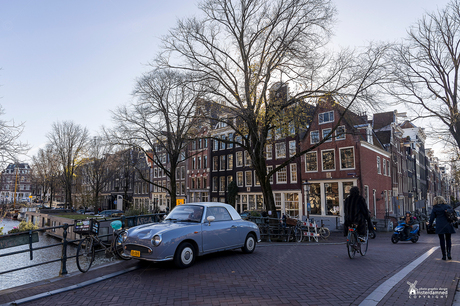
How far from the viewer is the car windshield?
27.2 feet

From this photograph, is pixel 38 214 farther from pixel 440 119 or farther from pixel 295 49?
pixel 440 119

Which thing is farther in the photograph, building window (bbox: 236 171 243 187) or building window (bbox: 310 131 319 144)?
building window (bbox: 236 171 243 187)

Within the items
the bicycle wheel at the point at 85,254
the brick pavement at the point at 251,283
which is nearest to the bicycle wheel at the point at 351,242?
the brick pavement at the point at 251,283

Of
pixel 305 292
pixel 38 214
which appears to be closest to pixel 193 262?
pixel 305 292

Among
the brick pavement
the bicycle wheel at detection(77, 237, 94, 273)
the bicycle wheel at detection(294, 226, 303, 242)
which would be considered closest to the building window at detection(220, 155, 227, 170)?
the bicycle wheel at detection(294, 226, 303, 242)

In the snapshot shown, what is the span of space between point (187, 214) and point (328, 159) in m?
26.3

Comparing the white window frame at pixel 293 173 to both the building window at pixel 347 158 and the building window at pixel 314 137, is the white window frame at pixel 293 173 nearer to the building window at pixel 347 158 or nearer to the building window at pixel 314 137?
the building window at pixel 314 137

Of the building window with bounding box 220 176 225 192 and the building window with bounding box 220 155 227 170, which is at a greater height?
the building window with bounding box 220 155 227 170

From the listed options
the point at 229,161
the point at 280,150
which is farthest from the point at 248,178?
the point at 280,150

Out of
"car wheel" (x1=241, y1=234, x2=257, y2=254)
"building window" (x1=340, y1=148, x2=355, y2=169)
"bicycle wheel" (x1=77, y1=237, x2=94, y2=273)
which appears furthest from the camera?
"building window" (x1=340, y1=148, x2=355, y2=169)

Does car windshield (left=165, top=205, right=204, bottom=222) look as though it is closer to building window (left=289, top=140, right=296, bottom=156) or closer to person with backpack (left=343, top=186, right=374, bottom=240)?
person with backpack (left=343, top=186, right=374, bottom=240)

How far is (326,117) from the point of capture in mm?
33062

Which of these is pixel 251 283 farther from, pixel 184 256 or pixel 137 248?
pixel 137 248

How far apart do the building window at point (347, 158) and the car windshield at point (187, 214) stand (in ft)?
82.5
